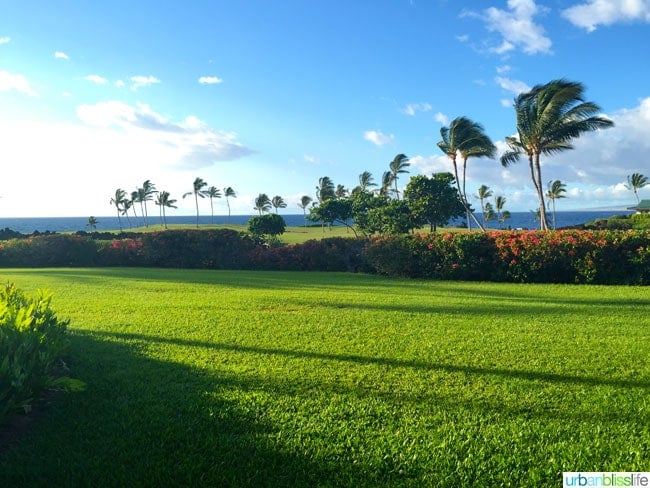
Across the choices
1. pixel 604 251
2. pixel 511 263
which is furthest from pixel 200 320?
pixel 604 251

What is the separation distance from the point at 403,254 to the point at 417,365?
9.46m

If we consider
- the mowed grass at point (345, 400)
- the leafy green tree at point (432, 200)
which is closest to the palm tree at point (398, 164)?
the leafy green tree at point (432, 200)

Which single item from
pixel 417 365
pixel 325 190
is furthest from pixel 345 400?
pixel 325 190

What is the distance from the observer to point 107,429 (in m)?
3.64

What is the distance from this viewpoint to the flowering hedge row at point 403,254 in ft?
39.4

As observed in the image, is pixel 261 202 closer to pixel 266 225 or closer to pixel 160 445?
pixel 266 225

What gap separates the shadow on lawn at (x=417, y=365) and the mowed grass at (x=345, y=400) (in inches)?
1.3

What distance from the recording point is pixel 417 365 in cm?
522

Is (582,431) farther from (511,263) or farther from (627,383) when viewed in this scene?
(511,263)

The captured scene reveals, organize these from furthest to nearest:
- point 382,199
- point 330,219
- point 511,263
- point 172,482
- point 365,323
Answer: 1. point 330,219
2. point 382,199
3. point 511,263
4. point 365,323
5. point 172,482

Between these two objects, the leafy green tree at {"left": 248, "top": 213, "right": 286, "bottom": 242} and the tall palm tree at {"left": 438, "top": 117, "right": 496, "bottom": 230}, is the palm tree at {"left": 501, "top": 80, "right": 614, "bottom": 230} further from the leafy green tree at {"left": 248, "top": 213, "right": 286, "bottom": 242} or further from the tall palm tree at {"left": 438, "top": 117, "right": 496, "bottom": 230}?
the leafy green tree at {"left": 248, "top": 213, "right": 286, "bottom": 242}

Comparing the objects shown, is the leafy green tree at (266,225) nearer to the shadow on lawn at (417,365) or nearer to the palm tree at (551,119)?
the palm tree at (551,119)

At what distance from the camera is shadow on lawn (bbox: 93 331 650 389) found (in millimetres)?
4723

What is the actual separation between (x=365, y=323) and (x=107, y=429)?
4.52 meters
